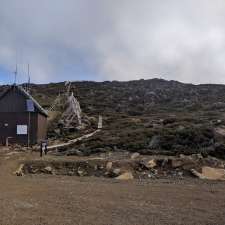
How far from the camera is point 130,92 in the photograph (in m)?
92.8

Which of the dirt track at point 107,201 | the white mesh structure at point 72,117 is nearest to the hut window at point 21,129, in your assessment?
the white mesh structure at point 72,117

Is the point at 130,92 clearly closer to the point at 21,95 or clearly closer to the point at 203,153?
the point at 21,95

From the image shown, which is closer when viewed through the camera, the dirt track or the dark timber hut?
the dirt track

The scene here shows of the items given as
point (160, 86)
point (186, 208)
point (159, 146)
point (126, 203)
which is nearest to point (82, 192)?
point (126, 203)

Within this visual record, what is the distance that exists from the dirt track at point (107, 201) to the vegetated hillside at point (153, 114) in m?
11.5

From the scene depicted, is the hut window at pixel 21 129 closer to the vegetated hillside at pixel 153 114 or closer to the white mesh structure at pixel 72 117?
the vegetated hillside at pixel 153 114

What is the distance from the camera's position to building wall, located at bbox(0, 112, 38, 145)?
4369 cm

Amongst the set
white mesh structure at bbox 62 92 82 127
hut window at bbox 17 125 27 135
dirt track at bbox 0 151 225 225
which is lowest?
dirt track at bbox 0 151 225 225

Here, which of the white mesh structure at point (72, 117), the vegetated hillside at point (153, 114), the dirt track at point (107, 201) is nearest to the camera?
the dirt track at point (107, 201)

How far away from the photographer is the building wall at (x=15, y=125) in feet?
143

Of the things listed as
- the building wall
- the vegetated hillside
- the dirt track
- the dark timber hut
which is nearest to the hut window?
the dark timber hut

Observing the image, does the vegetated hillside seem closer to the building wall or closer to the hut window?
the building wall

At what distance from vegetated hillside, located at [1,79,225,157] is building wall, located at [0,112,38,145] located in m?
6.36

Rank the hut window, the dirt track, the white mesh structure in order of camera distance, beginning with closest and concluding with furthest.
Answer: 1. the dirt track
2. the hut window
3. the white mesh structure
